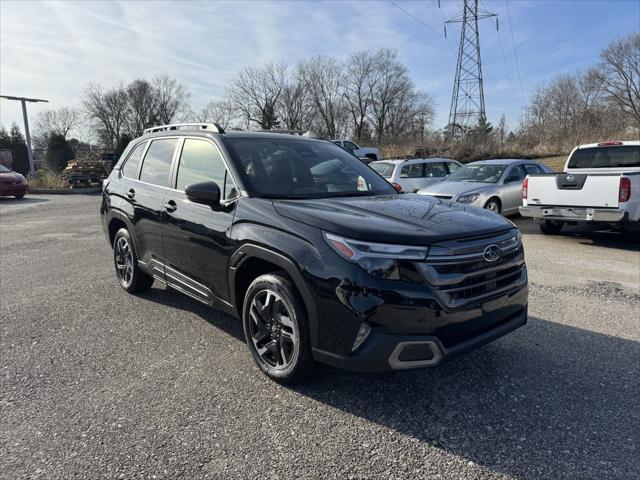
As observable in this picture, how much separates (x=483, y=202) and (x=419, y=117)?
64375mm

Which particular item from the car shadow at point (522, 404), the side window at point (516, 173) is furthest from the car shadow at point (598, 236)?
the car shadow at point (522, 404)

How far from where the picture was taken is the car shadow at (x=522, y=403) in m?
2.52

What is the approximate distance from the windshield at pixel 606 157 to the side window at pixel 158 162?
8.74 m

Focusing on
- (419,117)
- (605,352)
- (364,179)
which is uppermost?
(419,117)

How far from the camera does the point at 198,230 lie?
12.7 ft

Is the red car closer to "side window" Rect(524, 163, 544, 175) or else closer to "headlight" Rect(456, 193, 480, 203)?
"headlight" Rect(456, 193, 480, 203)

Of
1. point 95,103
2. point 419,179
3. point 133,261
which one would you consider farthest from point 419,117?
point 133,261

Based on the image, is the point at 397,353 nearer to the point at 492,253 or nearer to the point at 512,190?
the point at 492,253

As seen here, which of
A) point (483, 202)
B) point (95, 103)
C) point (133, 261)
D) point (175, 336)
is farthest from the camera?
point (95, 103)

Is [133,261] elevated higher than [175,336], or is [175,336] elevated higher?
[133,261]

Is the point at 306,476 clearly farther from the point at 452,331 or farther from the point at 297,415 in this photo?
the point at 452,331

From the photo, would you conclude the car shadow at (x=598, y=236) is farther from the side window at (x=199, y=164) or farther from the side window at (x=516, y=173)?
the side window at (x=199, y=164)

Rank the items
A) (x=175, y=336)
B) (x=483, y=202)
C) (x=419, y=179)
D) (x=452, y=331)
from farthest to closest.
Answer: (x=419, y=179) → (x=483, y=202) → (x=175, y=336) → (x=452, y=331)

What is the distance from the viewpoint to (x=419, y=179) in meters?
13.4
